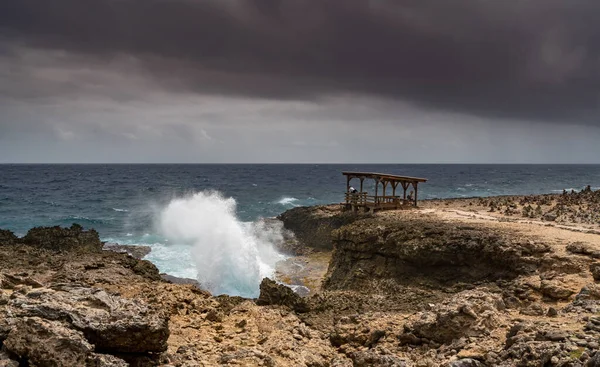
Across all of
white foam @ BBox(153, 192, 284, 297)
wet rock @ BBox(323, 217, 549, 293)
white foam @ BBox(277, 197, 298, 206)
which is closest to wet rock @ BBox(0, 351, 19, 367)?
wet rock @ BBox(323, 217, 549, 293)

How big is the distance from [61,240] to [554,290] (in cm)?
2214

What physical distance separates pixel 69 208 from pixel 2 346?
61.7 m

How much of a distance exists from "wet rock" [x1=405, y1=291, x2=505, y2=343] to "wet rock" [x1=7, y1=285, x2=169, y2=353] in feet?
20.1

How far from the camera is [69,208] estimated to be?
60.6 m

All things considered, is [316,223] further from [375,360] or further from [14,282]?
[14,282]

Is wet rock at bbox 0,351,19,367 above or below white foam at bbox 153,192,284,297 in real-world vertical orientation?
above

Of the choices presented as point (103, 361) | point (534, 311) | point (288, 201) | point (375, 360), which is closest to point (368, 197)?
point (534, 311)

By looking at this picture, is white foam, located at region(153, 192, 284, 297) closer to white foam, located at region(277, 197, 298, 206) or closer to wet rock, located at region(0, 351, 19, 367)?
white foam, located at region(277, 197, 298, 206)

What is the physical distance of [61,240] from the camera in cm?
2211

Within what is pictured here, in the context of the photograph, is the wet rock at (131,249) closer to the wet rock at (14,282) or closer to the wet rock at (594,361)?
the wet rock at (14,282)

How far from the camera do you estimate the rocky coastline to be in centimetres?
689

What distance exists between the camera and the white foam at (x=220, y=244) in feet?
88.3

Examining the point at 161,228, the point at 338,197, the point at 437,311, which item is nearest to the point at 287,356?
the point at 437,311

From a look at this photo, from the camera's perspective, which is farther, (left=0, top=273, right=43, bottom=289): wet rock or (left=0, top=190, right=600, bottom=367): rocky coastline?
(left=0, top=273, right=43, bottom=289): wet rock
